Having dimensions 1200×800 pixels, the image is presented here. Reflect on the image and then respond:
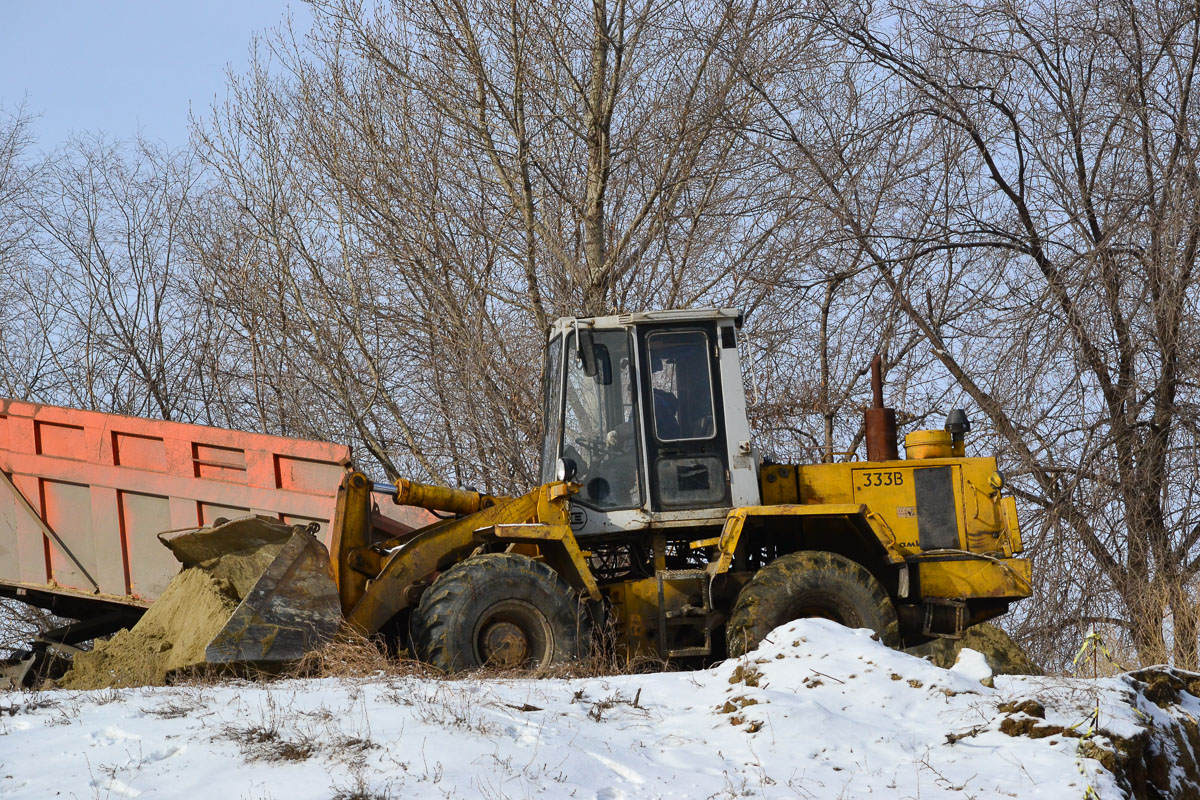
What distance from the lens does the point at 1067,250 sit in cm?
1241

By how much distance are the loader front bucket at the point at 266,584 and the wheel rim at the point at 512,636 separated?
0.95m

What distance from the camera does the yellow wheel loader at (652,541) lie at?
7898 millimetres

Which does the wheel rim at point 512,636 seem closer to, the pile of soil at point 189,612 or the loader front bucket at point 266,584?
the loader front bucket at point 266,584

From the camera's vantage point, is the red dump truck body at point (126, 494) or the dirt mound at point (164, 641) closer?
the dirt mound at point (164, 641)

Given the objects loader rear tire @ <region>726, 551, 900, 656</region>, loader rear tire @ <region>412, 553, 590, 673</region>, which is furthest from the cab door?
loader rear tire @ <region>412, 553, 590, 673</region>

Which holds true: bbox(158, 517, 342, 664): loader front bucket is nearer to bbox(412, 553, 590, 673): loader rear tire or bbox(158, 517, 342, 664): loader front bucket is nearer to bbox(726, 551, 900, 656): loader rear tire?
bbox(412, 553, 590, 673): loader rear tire

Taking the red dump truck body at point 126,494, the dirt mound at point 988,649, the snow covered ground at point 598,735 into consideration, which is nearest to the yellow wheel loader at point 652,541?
the red dump truck body at point 126,494

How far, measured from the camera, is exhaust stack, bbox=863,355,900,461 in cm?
968

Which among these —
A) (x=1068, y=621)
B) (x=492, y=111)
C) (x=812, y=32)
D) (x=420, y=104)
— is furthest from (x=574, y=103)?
(x=1068, y=621)

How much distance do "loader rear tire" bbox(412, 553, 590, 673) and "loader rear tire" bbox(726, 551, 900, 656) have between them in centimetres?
115

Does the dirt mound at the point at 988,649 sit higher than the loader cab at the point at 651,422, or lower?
lower

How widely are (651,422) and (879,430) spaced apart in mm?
2132

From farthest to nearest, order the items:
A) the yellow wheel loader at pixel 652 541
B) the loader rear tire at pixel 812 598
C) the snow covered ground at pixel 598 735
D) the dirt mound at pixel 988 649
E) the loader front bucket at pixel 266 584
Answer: the dirt mound at pixel 988 649
the loader rear tire at pixel 812 598
the yellow wheel loader at pixel 652 541
the loader front bucket at pixel 266 584
the snow covered ground at pixel 598 735

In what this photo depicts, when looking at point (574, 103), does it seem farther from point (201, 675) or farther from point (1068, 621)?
point (201, 675)
